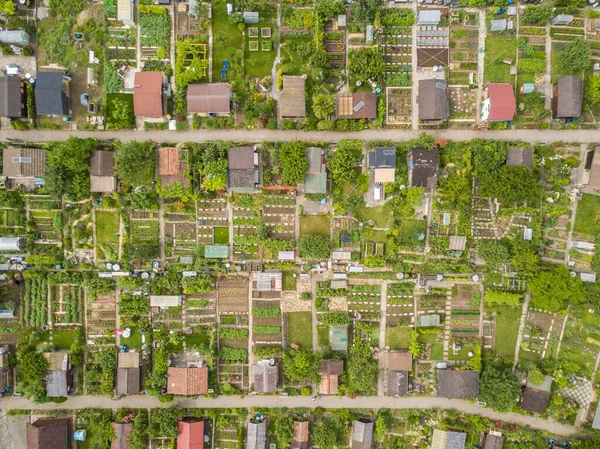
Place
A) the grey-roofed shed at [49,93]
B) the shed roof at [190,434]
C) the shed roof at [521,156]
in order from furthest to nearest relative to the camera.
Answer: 1. the shed roof at [190,434]
2. the shed roof at [521,156]
3. the grey-roofed shed at [49,93]

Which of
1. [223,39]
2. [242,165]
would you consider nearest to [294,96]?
[242,165]

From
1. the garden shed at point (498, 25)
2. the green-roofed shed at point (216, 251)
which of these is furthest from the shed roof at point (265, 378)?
the garden shed at point (498, 25)

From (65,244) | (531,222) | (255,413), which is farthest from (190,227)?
(531,222)

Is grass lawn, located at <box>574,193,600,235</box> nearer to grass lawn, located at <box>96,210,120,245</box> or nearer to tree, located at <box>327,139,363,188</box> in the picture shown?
tree, located at <box>327,139,363,188</box>

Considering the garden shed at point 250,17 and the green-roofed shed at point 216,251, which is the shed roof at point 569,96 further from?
the green-roofed shed at point 216,251

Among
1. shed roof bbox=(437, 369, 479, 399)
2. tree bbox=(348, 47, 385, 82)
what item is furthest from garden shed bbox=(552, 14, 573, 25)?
shed roof bbox=(437, 369, 479, 399)

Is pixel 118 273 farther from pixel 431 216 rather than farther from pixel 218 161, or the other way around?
pixel 431 216
